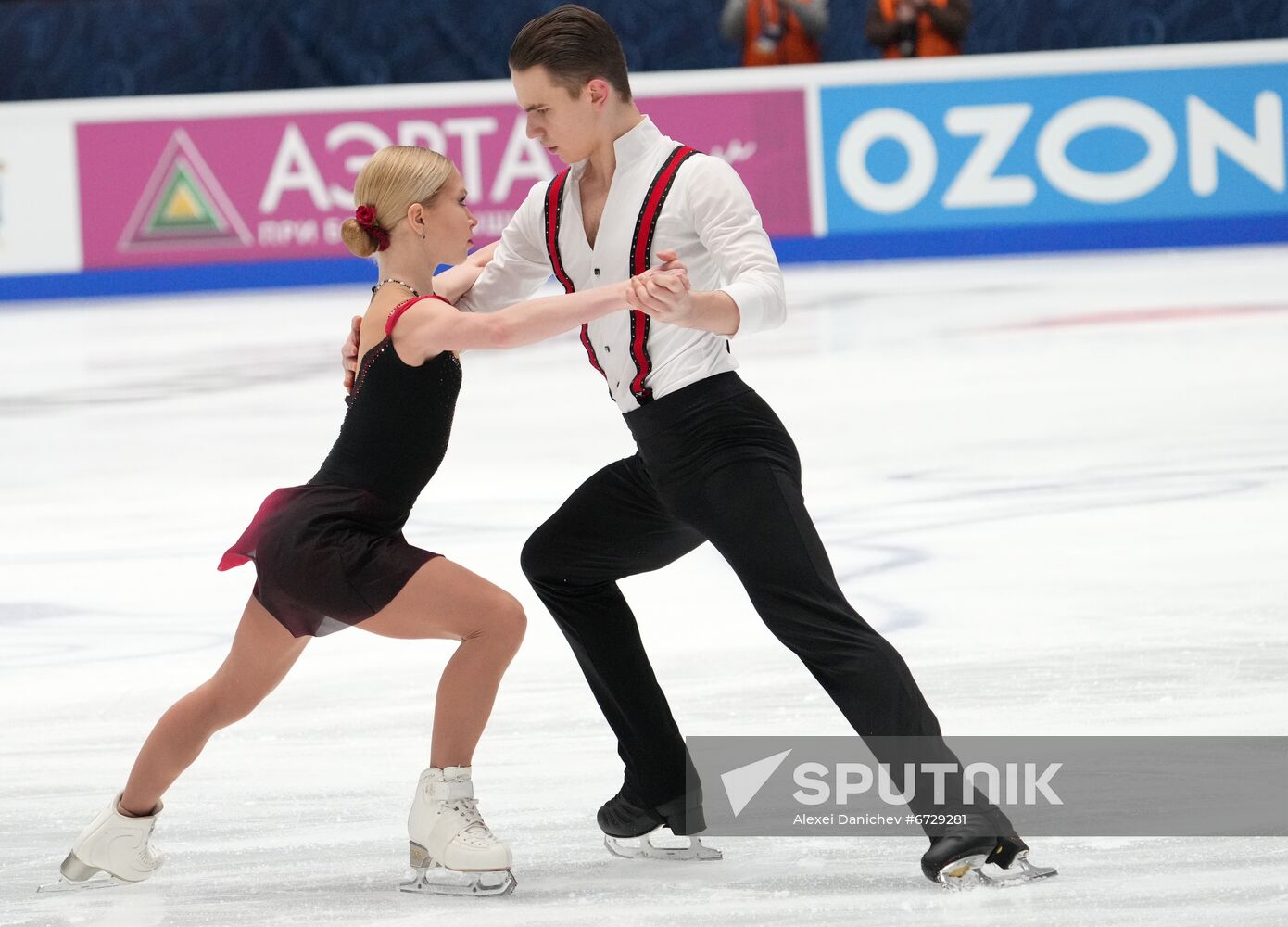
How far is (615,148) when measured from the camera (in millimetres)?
2521

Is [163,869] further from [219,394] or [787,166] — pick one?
[787,166]

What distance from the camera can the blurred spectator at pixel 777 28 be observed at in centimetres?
1189

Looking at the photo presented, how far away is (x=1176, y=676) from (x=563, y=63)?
5.12 ft

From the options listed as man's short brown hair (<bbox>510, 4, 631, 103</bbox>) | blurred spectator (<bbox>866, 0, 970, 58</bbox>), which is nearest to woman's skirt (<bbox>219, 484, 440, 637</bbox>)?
man's short brown hair (<bbox>510, 4, 631, 103</bbox>)

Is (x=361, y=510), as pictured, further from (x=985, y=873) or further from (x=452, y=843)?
(x=985, y=873)

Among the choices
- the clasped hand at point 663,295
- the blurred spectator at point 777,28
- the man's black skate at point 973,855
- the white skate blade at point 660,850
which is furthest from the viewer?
the blurred spectator at point 777,28

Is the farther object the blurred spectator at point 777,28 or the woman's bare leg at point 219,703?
the blurred spectator at point 777,28

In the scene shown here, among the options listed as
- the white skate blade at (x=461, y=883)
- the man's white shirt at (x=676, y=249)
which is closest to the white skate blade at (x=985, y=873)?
the white skate blade at (x=461, y=883)

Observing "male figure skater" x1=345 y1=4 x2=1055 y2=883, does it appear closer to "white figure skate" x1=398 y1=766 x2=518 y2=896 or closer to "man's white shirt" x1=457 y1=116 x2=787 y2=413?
"man's white shirt" x1=457 y1=116 x2=787 y2=413

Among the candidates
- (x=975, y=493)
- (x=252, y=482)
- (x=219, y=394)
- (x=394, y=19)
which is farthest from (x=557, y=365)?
(x=394, y=19)

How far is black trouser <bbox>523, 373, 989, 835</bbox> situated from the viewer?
2363mm

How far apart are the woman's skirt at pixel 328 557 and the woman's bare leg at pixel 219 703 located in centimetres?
3

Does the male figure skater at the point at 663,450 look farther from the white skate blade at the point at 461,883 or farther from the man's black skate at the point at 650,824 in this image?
the white skate blade at the point at 461,883

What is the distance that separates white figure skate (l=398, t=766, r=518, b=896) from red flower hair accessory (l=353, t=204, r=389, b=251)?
70 cm
